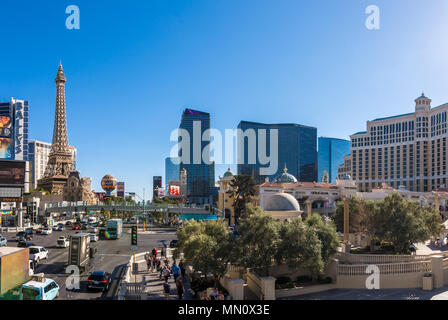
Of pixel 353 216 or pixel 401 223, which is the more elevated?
pixel 401 223

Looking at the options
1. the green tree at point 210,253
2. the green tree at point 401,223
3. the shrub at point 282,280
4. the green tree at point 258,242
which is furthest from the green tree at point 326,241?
the green tree at point 401,223

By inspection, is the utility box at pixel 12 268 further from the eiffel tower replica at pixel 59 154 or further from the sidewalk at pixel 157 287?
the eiffel tower replica at pixel 59 154

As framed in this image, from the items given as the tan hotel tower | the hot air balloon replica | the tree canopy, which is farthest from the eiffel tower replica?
the tree canopy

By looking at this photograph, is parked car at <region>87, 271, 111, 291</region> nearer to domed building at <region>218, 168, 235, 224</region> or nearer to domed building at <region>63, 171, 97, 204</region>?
domed building at <region>218, 168, 235, 224</region>

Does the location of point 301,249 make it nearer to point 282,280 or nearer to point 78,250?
point 282,280

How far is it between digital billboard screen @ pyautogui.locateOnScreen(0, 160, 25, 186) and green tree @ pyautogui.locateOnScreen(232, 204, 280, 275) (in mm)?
59216

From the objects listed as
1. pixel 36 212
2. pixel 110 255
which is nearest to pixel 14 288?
pixel 110 255

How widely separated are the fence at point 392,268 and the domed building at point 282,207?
12.2 meters

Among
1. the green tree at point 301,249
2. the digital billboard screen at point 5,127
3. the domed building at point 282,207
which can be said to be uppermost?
the digital billboard screen at point 5,127

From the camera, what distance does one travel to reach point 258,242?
22.8 meters

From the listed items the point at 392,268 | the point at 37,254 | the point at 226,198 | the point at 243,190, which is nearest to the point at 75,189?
the point at 226,198

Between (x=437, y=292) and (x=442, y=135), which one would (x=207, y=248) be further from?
(x=442, y=135)

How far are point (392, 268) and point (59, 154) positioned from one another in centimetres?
14432

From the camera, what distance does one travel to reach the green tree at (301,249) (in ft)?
75.3
